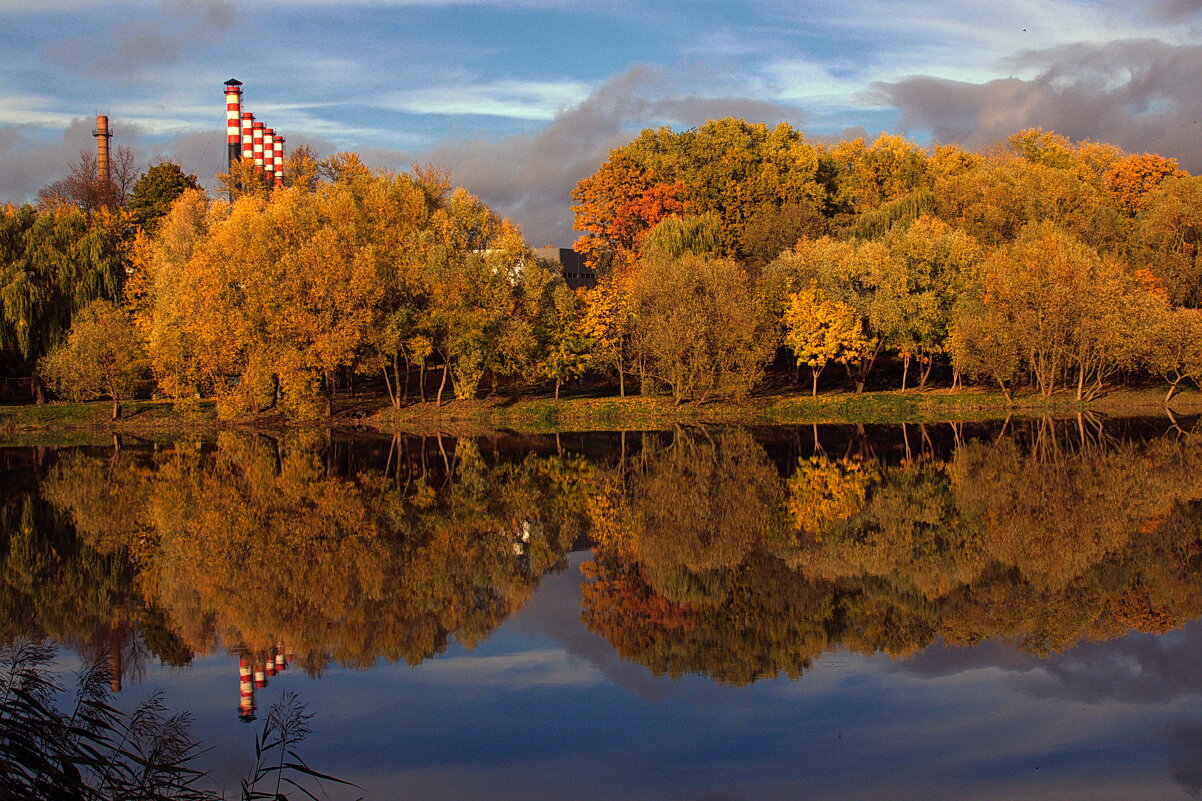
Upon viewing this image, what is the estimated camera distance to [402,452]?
3394cm

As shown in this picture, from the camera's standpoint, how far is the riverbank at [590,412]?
145 feet

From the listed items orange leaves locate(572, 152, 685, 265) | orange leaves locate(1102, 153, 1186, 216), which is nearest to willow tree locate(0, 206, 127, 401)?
orange leaves locate(572, 152, 685, 265)

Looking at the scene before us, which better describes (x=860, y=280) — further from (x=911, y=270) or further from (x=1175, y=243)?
(x=1175, y=243)

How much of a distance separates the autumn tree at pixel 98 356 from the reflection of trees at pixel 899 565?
29.0m

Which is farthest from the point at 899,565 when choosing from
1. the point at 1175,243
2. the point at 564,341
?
the point at 1175,243

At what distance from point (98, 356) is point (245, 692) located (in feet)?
126

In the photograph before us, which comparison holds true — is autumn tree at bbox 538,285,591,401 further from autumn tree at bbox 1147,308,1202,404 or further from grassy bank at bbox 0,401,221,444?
autumn tree at bbox 1147,308,1202,404

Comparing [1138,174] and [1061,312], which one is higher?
[1138,174]

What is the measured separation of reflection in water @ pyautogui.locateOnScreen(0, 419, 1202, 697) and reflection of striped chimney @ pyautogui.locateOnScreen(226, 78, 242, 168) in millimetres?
39846

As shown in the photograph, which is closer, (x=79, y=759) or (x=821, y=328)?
(x=79, y=759)

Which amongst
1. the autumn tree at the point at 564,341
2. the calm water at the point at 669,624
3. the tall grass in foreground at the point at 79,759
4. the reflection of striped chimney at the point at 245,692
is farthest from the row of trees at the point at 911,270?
the tall grass in foreground at the point at 79,759

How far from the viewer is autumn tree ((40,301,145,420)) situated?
1775 inches

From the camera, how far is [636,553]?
17078 millimetres

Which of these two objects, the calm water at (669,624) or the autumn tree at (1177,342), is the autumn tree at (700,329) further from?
the calm water at (669,624)
